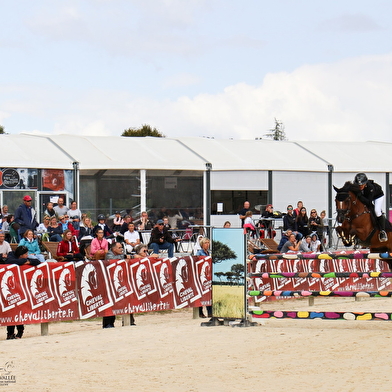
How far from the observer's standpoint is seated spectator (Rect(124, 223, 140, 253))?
20.1 metres

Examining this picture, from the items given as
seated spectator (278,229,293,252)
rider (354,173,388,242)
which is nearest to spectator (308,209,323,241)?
seated spectator (278,229,293,252)

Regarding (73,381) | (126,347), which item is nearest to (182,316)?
(126,347)

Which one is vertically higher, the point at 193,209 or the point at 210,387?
the point at 193,209

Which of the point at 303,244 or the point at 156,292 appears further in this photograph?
the point at 303,244

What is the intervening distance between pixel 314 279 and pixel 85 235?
18.7ft

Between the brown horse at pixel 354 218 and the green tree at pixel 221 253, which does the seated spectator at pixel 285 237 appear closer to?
the brown horse at pixel 354 218

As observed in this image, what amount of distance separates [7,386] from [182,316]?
28.1ft

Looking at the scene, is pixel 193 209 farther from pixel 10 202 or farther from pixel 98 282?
pixel 98 282

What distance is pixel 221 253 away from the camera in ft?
41.4

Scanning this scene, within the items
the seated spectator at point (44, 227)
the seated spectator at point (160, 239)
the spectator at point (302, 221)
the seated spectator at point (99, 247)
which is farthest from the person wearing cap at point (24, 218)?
the spectator at point (302, 221)

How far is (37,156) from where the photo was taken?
23.7 metres

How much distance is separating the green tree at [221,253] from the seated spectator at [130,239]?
7.64 meters

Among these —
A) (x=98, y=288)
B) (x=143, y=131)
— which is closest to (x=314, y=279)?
(x=98, y=288)

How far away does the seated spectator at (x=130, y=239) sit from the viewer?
20.1m
